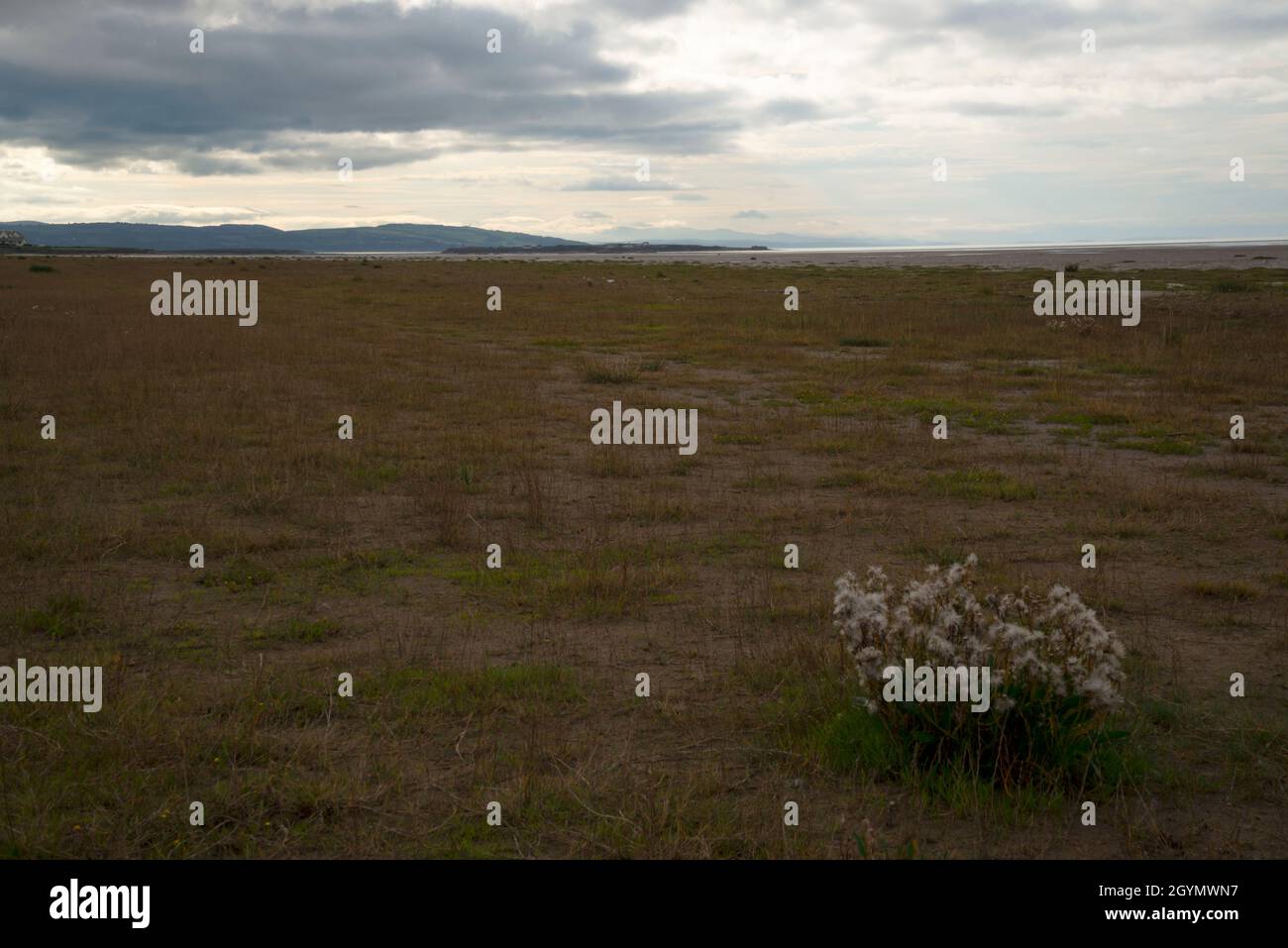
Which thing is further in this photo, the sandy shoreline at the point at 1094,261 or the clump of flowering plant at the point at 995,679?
the sandy shoreline at the point at 1094,261

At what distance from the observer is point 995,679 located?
4.59 meters

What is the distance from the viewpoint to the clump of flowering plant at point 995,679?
457 centimetres

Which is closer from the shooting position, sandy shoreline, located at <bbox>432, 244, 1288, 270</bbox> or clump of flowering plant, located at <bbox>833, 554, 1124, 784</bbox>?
clump of flowering plant, located at <bbox>833, 554, 1124, 784</bbox>

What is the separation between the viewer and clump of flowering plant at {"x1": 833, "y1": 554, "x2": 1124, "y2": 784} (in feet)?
15.0

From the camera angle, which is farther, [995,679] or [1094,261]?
[1094,261]

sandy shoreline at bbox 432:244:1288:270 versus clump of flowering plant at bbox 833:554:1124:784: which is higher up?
sandy shoreline at bbox 432:244:1288:270

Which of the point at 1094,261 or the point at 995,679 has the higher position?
the point at 1094,261

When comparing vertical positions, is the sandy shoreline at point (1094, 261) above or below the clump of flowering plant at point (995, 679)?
above
